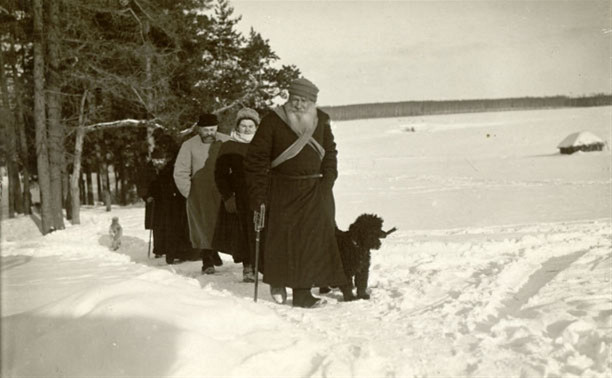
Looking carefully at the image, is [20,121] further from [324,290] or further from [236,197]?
[324,290]

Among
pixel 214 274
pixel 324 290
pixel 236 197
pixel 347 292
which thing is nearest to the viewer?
pixel 347 292

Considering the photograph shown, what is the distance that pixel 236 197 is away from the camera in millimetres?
7383

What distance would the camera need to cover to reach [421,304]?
5.51 metres

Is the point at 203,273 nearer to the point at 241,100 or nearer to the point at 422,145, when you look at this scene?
the point at 241,100

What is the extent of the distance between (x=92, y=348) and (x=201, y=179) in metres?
4.32

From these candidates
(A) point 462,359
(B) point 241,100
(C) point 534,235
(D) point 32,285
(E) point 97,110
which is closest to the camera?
(A) point 462,359

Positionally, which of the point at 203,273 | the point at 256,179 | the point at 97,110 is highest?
the point at 97,110

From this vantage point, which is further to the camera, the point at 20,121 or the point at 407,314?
the point at 20,121

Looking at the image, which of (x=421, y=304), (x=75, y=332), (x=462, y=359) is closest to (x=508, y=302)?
(x=421, y=304)

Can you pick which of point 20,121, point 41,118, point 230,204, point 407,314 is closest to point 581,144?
point 20,121

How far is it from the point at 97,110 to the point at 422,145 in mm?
44012

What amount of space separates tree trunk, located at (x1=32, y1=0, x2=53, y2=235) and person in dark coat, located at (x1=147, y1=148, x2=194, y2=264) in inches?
302

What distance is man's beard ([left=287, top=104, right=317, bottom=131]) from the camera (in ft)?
19.1

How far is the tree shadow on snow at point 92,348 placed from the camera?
3.70 meters
